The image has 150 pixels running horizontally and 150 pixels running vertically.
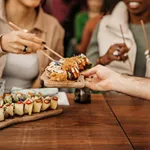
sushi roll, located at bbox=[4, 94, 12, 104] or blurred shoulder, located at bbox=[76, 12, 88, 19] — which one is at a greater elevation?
blurred shoulder, located at bbox=[76, 12, 88, 19]

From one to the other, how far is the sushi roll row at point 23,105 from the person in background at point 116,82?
0.24 m

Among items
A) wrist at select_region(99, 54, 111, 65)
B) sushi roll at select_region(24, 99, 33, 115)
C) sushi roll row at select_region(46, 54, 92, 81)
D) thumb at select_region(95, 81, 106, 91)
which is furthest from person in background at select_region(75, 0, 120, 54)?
sushi roll at select_region(24, 99, 33, 115)

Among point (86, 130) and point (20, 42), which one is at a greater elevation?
point (20, 42)

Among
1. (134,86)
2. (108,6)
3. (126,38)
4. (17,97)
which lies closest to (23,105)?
(17,97)

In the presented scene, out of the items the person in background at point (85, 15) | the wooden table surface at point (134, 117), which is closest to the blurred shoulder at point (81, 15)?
the person in background at point (85, 15)

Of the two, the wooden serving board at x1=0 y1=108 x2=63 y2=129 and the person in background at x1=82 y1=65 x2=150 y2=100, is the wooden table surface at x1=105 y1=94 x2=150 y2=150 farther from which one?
the wooden serving board at x1=0 y1=108 x2=63 y2=129

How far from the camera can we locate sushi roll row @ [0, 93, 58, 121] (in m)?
1.73

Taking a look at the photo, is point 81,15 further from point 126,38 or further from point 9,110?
point 9,110

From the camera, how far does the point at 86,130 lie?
1675 mm

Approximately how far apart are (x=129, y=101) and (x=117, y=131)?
549 mm

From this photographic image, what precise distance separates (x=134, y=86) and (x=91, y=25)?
1.56 m

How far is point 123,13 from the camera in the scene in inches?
112

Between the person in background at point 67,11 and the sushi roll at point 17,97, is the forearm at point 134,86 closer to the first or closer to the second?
the sushi roll at point 17,97

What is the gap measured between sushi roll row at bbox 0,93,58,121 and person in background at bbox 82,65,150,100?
0.78ft
